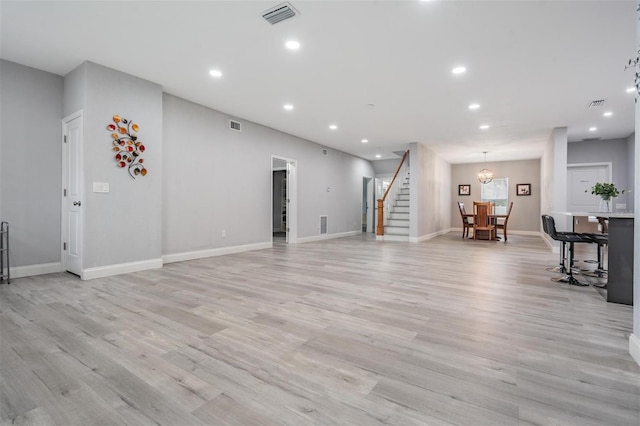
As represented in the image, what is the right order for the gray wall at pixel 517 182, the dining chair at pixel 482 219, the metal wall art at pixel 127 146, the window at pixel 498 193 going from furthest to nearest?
the window at pixel 498 193 < the gray wall at pixel 517 182 < the dining chair at pixel 482 219 < the metal wall art at pixel 127 146

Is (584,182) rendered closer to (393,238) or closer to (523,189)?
(523,189)

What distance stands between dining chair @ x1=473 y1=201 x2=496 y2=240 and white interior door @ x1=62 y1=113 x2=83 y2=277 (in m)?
9.34

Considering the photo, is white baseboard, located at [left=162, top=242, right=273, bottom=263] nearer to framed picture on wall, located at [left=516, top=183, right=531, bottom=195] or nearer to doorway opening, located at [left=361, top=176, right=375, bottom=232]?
doorway opening, located at [left=361, top=176, right=375, bottom=232]

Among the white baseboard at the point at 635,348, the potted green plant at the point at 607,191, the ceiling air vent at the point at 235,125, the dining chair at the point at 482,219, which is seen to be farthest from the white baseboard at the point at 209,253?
the dining chair at the point at 482,219

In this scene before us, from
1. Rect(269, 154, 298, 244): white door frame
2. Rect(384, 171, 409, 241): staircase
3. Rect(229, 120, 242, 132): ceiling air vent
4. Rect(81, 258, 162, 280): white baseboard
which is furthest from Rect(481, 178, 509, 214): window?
Rect(81, 258, 162, 280): white baseboard

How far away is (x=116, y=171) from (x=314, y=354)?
3961mm

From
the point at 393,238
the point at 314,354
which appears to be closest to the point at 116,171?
the point at 314,354

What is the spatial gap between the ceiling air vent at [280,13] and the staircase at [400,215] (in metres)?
7.01

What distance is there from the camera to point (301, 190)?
8195mm

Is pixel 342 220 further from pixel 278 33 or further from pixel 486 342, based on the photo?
pixel 486 342

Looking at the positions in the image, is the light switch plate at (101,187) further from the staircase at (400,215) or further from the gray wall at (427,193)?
the staircase at (400,215)

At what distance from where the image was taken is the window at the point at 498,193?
11.6 m

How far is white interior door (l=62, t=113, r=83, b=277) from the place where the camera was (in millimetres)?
4027

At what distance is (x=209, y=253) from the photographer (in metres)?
5.72
